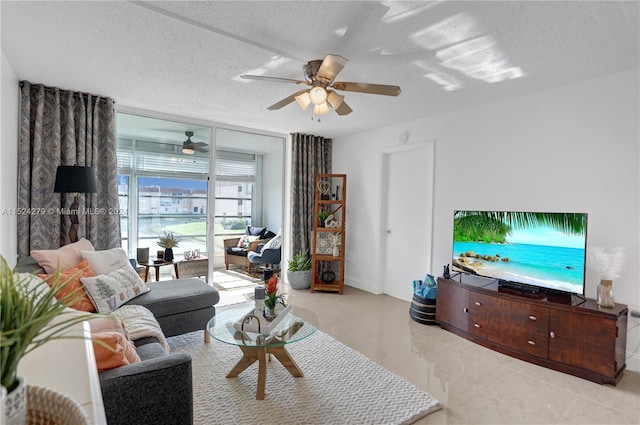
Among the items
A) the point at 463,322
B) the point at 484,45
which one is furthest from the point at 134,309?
the point at 484,45

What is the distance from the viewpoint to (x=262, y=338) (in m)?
2.30

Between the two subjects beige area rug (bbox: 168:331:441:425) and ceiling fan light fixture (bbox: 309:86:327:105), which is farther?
ceiling fan light fixture (bbox: 309:86:327:105)

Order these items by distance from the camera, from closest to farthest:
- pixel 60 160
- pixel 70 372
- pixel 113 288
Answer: pixel 70 372 < pixel 113 288 < pixel 60 160

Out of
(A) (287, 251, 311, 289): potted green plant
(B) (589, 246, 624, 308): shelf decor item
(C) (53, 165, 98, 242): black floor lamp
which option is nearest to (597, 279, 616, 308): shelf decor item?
(B) (589, 246, 624, 308): shelf decor item

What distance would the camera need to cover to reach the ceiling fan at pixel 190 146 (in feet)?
15.0

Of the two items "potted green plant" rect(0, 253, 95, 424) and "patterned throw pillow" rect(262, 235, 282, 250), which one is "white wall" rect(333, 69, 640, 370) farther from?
"potted green plant" rect(0, 253, 95, 424)

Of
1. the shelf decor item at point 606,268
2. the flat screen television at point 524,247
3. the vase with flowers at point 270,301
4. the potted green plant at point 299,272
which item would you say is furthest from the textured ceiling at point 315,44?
the potted green plant at point 299,272

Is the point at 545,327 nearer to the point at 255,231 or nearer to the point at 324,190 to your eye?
the point at 324,190

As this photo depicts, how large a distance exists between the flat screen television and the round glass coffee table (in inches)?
71.1

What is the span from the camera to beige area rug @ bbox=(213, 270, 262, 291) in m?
5.10

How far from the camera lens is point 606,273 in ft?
9.04

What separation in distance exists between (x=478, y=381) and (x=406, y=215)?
2.40m

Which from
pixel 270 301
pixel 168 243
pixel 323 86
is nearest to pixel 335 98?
pixel 323 86

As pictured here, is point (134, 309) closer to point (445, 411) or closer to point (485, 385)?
point (445, 411)
